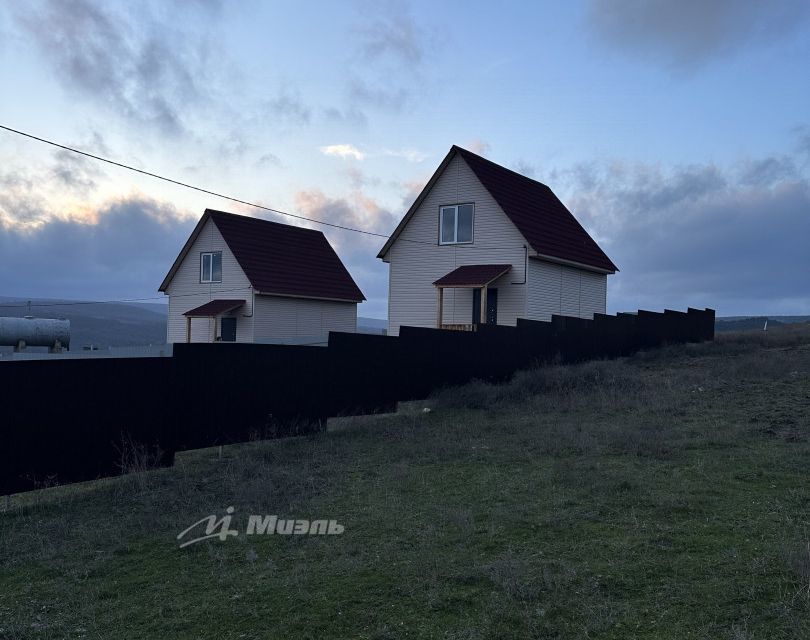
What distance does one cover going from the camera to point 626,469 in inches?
316

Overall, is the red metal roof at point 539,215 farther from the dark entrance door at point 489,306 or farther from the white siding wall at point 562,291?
the dark entrance door at point 489,306

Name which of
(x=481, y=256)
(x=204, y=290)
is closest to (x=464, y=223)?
(x=481, y=256)

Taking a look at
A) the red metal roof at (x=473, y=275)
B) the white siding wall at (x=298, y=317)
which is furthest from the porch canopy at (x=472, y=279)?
the white siding wall at (x=298, y=317)

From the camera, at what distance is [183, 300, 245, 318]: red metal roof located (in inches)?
1108

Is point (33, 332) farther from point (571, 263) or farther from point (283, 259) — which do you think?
point (571, 263)

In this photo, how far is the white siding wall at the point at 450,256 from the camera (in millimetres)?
22922

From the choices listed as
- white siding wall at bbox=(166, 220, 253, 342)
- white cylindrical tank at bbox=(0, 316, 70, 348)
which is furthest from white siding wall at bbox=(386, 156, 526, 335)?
white cylindrical tank at bbox=(0, 316, 70, 348)

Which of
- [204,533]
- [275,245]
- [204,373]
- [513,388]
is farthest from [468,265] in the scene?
[204,533]

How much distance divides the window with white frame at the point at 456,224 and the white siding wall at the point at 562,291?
2.86 m

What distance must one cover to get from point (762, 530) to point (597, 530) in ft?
4.59

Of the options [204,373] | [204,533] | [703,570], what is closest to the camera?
[703,570]

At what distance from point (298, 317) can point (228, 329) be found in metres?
3.35

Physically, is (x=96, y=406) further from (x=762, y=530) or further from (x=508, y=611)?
(x=762, y=530)

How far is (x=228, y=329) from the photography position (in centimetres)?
2939
